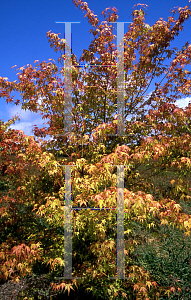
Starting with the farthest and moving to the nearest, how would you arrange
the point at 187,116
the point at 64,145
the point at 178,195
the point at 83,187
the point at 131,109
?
1. the point at 131,109
2. the point at 64,145
3. the point at 178,195
4. the point at 187,116
5. the point at 83,187

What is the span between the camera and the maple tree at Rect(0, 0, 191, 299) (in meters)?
3.26

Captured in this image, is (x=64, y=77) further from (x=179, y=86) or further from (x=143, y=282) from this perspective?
(x=143, y=282)

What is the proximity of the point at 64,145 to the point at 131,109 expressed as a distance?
151 cm

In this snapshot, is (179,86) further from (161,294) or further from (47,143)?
(161,294)

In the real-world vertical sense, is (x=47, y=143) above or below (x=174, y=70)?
below

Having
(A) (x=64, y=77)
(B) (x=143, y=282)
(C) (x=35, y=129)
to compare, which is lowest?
(B) (x=143, y=282)

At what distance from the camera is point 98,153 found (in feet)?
13.1

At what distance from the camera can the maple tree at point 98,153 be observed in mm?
3256

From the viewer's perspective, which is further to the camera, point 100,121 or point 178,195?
point 100,121

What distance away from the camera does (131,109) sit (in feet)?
14.6

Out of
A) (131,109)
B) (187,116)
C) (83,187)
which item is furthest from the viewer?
(131,109)

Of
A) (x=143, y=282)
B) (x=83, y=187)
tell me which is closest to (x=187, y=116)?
(x=83, y=187)

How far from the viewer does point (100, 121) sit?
14.1ft

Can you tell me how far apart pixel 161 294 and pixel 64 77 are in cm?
412
